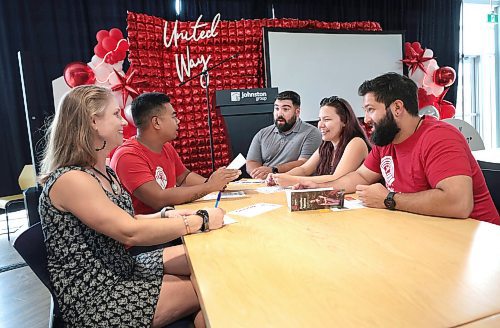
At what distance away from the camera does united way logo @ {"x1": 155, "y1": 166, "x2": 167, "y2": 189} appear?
7.56ft

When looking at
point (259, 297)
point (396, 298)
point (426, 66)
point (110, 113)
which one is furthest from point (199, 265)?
point (426, 66)

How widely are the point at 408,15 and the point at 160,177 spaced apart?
5.91 meters

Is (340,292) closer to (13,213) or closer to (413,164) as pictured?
(413,164)

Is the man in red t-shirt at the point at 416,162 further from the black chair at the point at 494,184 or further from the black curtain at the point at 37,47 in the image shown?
the black curtain at the point at 37,47

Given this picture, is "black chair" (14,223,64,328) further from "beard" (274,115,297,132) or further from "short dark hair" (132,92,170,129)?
"beard" (274,115,297,132)

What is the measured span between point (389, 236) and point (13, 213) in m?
5.17

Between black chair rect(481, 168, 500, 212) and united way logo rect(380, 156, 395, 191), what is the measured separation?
0.41m

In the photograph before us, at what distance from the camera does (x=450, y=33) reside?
6879 millimetres

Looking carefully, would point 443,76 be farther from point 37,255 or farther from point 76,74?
point 37,255

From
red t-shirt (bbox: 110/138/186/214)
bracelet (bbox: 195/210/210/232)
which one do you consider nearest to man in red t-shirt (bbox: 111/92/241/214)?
red t-shirt (bbox: 110/138/186/214)

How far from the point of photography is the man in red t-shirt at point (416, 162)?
1479 mm

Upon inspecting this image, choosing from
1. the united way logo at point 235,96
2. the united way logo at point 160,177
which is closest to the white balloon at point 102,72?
the united way logo at point 235,96

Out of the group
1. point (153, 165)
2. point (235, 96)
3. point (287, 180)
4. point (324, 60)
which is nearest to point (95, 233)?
point (153, 165)

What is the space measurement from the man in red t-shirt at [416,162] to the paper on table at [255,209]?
1.31ft
